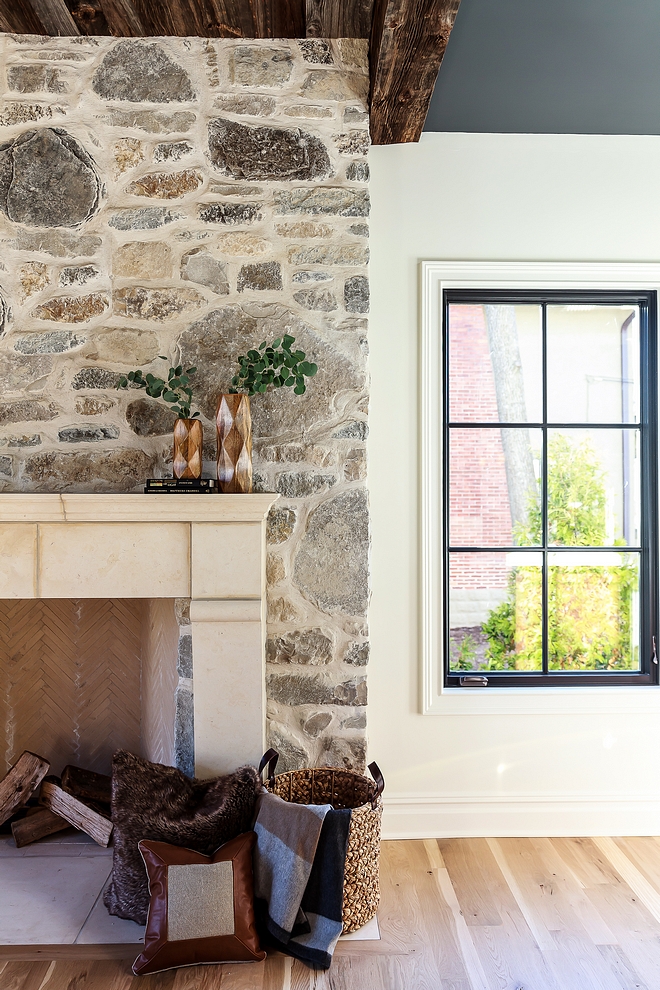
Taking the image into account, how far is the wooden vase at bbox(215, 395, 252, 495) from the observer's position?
86.0 inches

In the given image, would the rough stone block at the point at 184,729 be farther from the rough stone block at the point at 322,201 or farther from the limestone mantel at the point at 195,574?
the rough stone block at the point at 322,201

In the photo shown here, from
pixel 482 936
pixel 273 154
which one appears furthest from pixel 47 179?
pixel 482 936

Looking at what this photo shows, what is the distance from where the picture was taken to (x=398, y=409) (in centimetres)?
265

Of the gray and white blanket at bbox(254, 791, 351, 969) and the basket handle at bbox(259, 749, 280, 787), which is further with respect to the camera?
the basket handle at bbox(259, 749, 280, 787)

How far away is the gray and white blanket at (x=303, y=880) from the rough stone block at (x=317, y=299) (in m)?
1.64

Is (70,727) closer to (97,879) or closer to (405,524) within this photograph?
(97,879)

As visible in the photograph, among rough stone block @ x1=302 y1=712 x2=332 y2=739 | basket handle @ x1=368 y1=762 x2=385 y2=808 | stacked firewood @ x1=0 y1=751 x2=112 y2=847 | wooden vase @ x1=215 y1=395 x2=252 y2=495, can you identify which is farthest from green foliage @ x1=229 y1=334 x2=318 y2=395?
stacked firewood @ x1=0 y1=751 x2=112 y2=847

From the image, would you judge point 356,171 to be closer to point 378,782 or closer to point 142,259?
point 142,259

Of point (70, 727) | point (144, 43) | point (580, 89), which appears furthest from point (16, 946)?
point (580, 89)

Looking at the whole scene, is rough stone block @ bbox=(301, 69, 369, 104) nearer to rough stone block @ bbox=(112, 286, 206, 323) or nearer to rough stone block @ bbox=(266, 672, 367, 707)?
rough stone block @ bbox=(112, 286, 206, 323)

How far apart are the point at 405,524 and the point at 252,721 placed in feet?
3.18

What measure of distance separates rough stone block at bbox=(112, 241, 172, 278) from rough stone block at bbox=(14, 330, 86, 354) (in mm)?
275

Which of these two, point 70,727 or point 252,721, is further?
point 70,727

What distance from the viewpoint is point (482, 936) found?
6.59 ft
